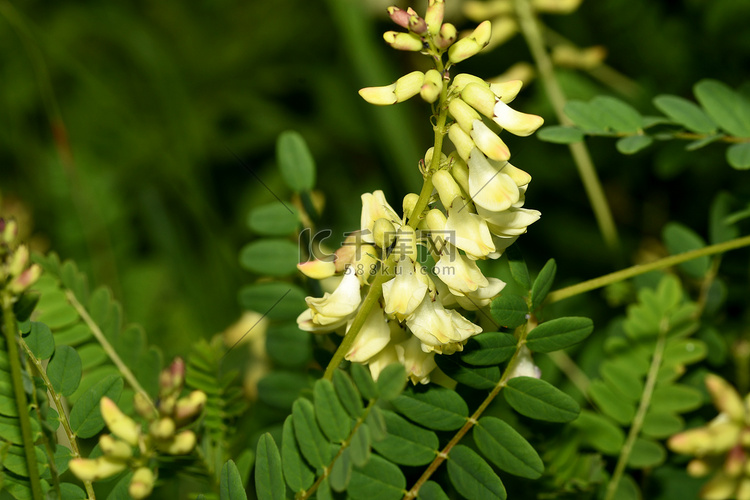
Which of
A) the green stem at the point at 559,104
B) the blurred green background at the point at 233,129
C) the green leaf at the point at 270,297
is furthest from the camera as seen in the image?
the blurred green background at the point at 233,129

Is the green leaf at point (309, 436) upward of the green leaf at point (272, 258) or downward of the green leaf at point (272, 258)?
downward

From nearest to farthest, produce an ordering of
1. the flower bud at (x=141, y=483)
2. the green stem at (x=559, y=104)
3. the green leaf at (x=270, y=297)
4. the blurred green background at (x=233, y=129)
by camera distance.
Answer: the flower bud at (x=141, y=483) < the green leaf at (x=270, y=297) < the green stem at (x=559, y=104) < the blurred green background at (x=233, y=129)

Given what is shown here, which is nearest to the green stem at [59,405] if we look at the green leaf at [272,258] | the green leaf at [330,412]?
the green leaf at [330,412]

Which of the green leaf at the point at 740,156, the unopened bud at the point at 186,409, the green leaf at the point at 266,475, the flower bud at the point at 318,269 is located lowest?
the green leaf at the point at 266,475

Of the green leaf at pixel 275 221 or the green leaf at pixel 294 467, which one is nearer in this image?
the green leaf at pixel 294 467

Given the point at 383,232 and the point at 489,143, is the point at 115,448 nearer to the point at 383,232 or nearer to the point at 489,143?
the point at 383,232

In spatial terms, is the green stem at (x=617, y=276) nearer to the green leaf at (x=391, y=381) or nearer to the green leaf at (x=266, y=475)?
the green leaf at (x=391, y=381)

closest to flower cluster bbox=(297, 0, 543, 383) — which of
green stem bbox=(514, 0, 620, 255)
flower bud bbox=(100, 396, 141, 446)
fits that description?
flower bud bbox=(100, 396, 141, 446)
